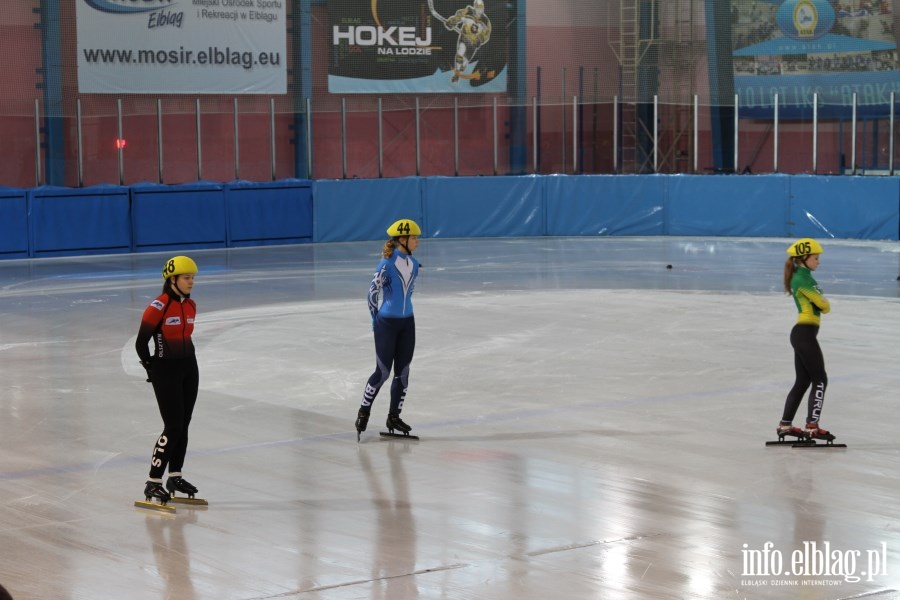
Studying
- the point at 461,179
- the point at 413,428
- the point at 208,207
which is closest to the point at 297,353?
the point at 413,428

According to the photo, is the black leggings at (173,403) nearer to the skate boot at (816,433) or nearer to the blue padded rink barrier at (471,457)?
the blue padded rink barrier at (471,457)

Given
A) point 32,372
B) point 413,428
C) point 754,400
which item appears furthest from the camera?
point 32,372

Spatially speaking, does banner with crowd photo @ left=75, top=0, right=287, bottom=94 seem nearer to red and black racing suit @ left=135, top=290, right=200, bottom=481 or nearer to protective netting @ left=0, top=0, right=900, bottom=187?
protective netting @ left=0, top=0, right=900, bottom=187

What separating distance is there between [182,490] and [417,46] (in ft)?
85.6

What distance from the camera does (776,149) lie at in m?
32.0

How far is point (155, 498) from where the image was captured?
8.81m

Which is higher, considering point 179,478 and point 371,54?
point 371,54

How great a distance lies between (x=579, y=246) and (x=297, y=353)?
51.5 ft

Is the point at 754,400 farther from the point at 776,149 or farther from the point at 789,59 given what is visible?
the point at 789,59

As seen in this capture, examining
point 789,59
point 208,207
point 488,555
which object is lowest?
point 488,555

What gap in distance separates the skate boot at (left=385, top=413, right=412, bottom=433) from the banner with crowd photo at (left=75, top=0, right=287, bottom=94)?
71.0ft

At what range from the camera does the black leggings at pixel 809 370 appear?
34.3 ft

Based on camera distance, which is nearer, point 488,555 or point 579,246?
point 488,555

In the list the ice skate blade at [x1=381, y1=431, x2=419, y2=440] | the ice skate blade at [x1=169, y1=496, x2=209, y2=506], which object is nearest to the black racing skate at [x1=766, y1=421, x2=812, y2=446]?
the ice skate blade at [x1=381, y1=431, x2=419, y2=440]
